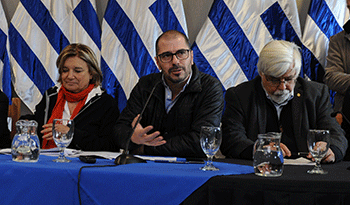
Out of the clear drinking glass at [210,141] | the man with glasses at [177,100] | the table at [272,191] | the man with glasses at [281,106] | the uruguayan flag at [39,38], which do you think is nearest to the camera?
the table at [272,191]

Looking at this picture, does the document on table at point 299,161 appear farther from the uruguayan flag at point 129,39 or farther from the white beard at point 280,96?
the uruguayan flag at point 129,39

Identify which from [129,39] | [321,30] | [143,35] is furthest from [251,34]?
[129,39]

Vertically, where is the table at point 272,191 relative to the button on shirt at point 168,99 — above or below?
below

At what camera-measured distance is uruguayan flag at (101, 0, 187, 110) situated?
10.9ft

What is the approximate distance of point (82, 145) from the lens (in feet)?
7.99

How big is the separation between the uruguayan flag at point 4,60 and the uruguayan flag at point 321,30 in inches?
95.8

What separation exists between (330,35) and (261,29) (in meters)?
0.49

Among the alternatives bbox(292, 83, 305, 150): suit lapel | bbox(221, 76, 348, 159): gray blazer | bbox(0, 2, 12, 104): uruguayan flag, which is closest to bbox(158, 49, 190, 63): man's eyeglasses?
bbox(221, 76, 348, 159): gray blazer

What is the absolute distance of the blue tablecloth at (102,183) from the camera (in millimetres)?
1219

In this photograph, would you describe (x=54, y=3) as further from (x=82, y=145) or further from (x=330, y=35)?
(x=330, y=35)

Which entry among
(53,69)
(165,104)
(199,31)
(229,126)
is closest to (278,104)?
(229,126)

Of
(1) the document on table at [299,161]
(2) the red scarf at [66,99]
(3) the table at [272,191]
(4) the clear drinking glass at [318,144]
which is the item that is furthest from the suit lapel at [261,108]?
(2) the red scarf at [66,99]

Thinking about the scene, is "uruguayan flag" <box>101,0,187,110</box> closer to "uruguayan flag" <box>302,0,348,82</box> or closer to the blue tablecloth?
"uruguayan flag" <box>302,0,348,82</box>

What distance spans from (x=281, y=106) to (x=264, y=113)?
0.33 feet
